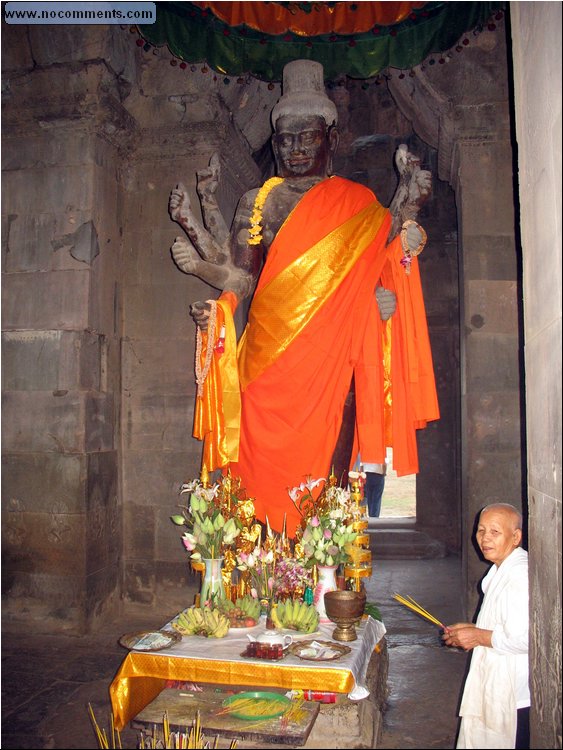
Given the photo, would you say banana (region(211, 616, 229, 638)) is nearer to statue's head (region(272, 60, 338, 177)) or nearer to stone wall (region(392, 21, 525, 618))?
stone wall (region(392, 21, 525, 618))

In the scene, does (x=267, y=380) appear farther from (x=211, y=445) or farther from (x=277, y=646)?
(x=277, y=646)

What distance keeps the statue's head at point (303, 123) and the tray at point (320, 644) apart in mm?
2925

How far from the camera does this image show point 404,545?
26.3ft

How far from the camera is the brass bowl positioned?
3.27 meters

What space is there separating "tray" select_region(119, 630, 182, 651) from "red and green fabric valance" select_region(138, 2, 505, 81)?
4055 millimetres

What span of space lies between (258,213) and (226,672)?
9.33 feet

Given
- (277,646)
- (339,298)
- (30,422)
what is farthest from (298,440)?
(30,422)

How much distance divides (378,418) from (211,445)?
1.08m

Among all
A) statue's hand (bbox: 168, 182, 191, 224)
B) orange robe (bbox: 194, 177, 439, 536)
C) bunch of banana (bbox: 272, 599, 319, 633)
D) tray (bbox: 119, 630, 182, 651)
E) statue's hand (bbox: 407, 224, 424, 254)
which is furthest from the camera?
statue's hand (bbox: 168, 182, 191, 224)

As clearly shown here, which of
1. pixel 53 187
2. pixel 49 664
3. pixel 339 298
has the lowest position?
pixel 49 664

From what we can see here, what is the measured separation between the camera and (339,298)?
4.18 metres

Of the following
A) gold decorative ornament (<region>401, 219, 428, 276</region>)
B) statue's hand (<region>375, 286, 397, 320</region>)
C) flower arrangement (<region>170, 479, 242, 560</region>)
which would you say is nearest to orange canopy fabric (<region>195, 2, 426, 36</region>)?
gold decorative ornament (<region>401, 219, 428, 276</region>)

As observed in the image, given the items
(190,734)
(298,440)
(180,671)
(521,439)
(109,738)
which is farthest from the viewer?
(521,439)

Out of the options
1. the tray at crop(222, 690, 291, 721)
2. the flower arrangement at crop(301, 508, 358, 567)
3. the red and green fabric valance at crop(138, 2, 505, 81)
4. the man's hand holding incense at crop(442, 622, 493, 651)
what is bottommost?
the tray at crop(222, 690, 291, 721)
